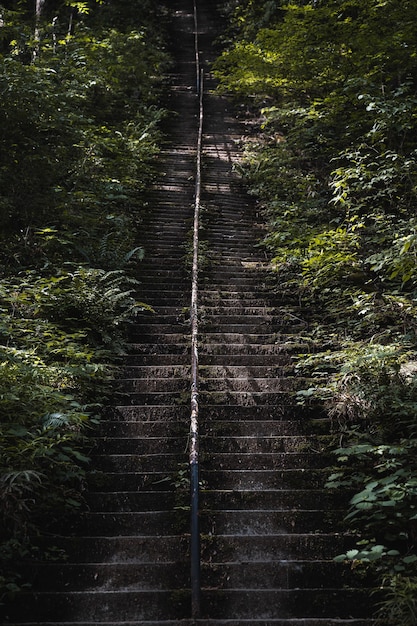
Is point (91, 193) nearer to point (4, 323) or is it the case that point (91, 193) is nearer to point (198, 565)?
point (4, 323)

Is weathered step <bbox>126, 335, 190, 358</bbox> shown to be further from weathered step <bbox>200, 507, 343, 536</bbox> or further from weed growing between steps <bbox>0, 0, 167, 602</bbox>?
weathered step <bbox>200, 507, 343, 536</bbox>

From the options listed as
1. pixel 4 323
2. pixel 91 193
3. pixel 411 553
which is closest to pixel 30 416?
pixel 4 323

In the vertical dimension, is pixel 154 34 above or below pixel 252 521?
above

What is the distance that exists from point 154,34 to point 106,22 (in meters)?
3.34

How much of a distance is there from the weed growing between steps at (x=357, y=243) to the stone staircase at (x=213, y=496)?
0.28 metres

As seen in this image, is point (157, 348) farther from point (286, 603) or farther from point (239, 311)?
point (286, 603)

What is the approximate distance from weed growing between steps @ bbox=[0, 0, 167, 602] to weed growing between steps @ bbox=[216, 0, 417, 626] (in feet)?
7.78

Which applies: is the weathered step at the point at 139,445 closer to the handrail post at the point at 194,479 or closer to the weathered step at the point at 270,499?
the handrail post at the point at 194,479

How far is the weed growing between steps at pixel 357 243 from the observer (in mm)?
4559

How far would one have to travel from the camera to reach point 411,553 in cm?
429

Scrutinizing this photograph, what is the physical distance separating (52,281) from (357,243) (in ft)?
15.3

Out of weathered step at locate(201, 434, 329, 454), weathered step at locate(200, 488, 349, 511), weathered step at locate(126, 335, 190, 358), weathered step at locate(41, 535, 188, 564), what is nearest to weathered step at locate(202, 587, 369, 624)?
weathered step at locate(41, 535, 188, 564)

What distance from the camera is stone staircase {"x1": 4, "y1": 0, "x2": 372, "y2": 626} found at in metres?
4.02

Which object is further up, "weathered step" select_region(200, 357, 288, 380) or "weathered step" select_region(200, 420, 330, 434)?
"weathered step" select_region(200, 357, 288, 380)
